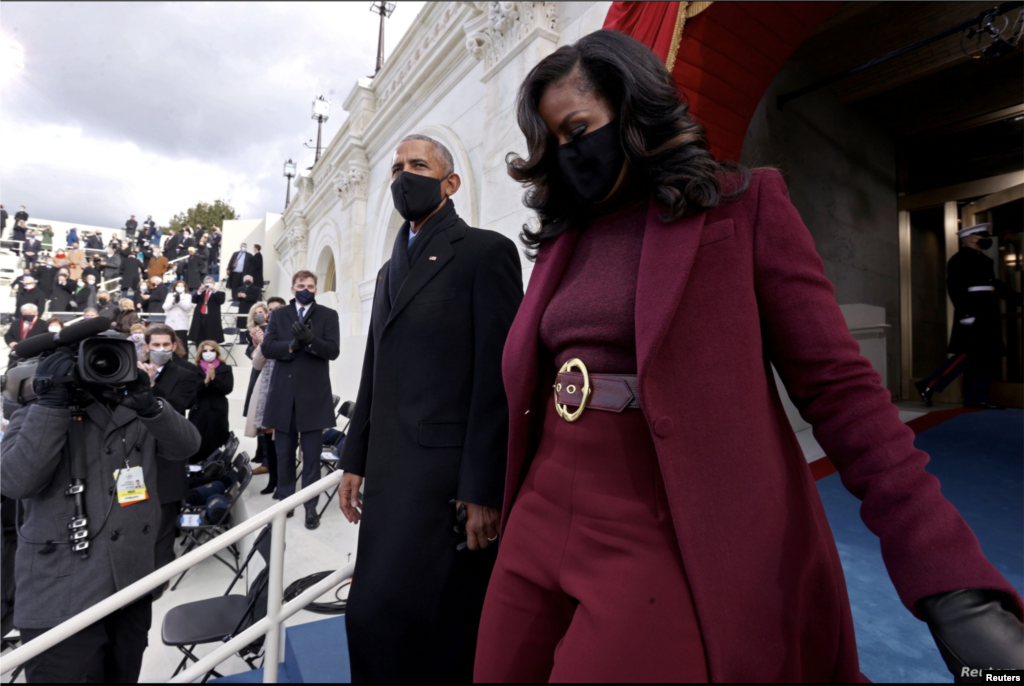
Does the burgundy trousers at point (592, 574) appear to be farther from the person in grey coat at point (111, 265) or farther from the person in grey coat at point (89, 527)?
the person in grey coat at point (111, 265)

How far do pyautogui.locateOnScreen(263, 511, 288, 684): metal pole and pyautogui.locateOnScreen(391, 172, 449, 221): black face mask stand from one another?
138 centimetres

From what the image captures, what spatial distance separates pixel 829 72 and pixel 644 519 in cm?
655

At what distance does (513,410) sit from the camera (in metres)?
1.19

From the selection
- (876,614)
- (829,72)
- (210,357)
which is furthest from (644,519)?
(829,72)

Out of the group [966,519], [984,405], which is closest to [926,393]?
[984,405]

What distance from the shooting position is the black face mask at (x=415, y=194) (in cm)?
187

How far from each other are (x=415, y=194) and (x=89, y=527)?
2.02 metres

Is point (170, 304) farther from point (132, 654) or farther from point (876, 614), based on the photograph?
point (876, 614)

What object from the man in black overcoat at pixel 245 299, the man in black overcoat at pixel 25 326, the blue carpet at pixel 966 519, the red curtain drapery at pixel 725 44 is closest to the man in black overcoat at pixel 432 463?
the blue carpet at pixel 966 519

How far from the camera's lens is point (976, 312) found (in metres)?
2.48

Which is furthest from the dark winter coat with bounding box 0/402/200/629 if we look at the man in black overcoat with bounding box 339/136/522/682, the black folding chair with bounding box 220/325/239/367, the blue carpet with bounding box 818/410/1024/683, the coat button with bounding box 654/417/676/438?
the black folding chair with bounding box 220/325/239/367

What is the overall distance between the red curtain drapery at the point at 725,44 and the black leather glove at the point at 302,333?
3.42 m

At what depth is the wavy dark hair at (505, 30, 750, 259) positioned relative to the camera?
0.98m

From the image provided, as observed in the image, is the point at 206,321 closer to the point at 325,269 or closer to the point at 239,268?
the point at 325,269
